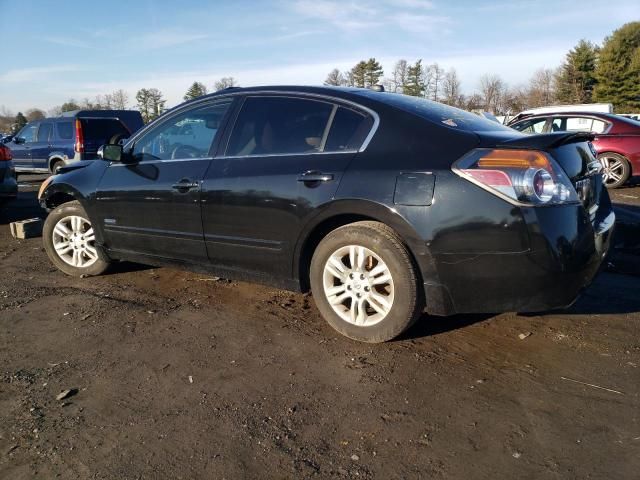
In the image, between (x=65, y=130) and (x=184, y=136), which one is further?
(x=65, y=130)

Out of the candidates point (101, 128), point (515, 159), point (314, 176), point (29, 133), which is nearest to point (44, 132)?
point (29, 133)

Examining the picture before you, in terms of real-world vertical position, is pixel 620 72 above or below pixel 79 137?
above

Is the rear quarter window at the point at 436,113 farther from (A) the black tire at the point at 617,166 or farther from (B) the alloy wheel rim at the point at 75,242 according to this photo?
(A) the black tire at the point at 617,166

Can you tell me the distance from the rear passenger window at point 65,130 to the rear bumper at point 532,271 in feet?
42.1

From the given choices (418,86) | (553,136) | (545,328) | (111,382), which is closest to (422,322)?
(545,328)

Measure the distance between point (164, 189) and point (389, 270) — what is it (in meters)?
2.05

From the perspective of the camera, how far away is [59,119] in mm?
13625

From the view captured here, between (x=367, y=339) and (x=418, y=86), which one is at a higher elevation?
(x=418, y=86)

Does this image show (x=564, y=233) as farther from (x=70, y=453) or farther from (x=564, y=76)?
(x=564, y=76)

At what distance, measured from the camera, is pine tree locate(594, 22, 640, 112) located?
47219 millimetres

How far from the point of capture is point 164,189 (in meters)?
4.26

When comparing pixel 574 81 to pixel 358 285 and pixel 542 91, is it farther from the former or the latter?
pixel 358 285

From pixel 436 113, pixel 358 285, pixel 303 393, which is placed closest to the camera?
pixel 303 393

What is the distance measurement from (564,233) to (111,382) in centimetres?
269
